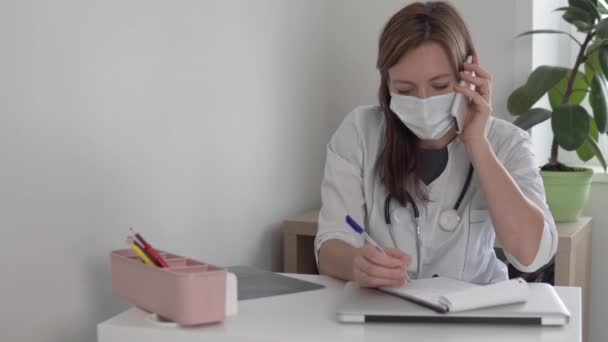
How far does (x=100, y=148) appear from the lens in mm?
1575

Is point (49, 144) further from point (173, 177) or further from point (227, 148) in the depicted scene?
point (227, 148)

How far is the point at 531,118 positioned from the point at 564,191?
0.82 feet

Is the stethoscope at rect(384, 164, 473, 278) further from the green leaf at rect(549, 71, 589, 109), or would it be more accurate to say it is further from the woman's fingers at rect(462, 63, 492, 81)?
the green leaf at rect(549, 71, 589, 109)

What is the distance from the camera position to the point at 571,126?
238 cm

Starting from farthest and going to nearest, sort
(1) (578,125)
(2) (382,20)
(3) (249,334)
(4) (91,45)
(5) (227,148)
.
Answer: (2) (382,20) < (1) (578,125) < (5) (227,148) < (4) (91,45) < (3) (249,334)

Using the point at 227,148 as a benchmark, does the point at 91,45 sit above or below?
above

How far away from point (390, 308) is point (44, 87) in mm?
730

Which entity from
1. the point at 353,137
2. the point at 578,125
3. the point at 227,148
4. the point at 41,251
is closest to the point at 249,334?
the point at 41,251

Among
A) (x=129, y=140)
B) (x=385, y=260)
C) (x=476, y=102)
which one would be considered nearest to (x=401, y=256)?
(x=385, y=260)

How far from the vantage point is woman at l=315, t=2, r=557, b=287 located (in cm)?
156

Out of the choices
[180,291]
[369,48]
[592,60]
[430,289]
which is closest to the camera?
[180,291]

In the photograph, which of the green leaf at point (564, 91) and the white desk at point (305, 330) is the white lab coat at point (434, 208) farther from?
the green leaf at point (564, 91)

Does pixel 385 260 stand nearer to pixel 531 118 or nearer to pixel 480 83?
pixel 480 83

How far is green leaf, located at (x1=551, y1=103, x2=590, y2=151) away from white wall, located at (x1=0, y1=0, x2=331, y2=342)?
81cm
